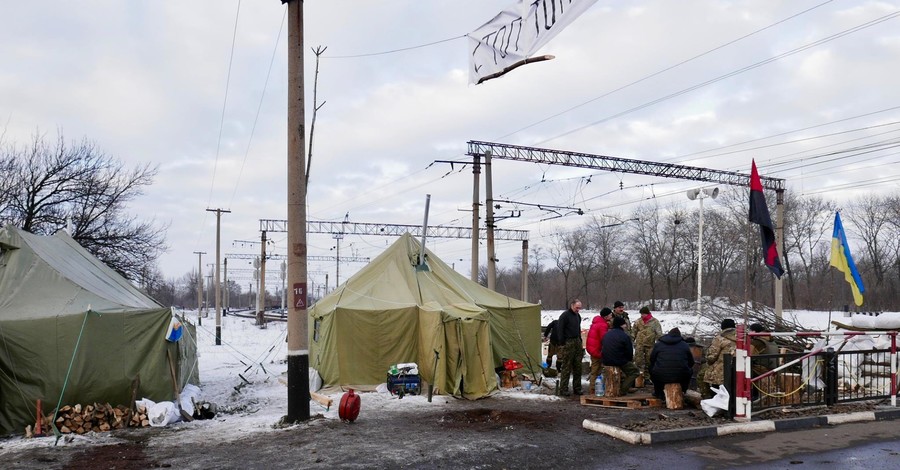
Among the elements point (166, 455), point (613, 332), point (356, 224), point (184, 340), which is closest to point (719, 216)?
point (356, 224)

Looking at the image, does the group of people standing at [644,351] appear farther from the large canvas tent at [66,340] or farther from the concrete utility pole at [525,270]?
the concrete utility pole at [525,270]

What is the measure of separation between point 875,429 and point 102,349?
11627 millimetres

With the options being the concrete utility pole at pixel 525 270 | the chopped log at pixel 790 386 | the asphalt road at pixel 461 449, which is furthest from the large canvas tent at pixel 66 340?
the concrete utility pole at pixel 525 270

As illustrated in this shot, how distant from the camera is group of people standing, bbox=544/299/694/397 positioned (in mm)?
10992

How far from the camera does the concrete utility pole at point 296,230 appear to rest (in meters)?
9.76

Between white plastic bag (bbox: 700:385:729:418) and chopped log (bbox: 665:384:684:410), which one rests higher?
white plastic bag (bbox: 700:385:729:418)

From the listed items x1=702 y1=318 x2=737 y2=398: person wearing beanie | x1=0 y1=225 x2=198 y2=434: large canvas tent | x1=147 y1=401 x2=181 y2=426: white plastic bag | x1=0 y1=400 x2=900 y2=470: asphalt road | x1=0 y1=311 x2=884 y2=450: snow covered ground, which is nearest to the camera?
x1=0 y1=400 x2=900 y2=470: asphalt road

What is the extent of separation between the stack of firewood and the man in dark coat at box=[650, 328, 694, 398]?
332 inches

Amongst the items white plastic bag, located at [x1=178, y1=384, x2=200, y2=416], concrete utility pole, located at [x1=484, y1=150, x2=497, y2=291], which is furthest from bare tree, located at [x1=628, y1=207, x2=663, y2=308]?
white plastic bag, located at [x1=178, y1=384, x2=200, y2=416]

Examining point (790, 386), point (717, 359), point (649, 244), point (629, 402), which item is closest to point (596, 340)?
point (629, 402)

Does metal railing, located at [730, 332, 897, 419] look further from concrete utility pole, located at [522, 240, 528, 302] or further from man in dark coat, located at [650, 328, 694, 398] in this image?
concrete utility pole, located at [522, 240, 528, 302]

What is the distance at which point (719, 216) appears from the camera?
2163 inches

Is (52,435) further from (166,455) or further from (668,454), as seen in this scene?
(668,454)

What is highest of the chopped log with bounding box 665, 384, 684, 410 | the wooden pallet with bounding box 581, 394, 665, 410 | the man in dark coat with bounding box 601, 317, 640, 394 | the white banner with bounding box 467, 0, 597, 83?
the white banner with bounding box 467, 0, 597, 83
